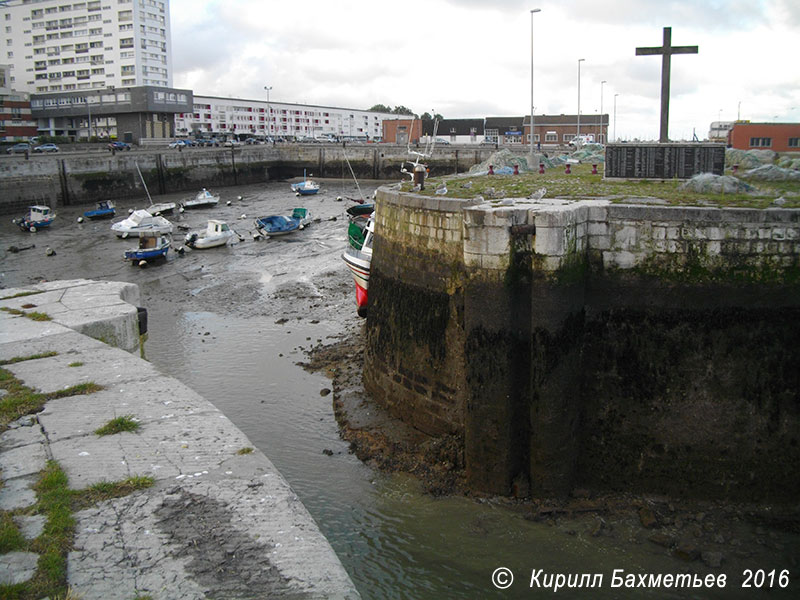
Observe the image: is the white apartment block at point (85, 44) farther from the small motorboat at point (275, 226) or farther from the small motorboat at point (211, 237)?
the small motorboat at point (211, 237)

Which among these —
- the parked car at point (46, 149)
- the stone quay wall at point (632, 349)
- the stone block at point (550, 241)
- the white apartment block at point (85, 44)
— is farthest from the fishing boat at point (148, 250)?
the white apartment block at point (85, 44)

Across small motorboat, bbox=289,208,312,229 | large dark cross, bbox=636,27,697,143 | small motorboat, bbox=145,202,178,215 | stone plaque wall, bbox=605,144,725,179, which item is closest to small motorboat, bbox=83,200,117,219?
small motorboat, bbox=145,202,178,215

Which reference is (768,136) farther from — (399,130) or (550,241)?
(399,130)

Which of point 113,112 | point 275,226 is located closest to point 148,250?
point 275,226

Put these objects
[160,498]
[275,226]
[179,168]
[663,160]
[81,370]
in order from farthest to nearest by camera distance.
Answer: [179,168] < [275,226] < [663,160] < [81,370] < [160,498]

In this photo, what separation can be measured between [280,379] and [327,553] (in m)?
11.8

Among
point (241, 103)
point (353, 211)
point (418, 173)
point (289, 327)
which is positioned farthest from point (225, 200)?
point (241, 103)

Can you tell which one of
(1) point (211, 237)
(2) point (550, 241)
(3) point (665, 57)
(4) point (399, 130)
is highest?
(4) point (399, 130)

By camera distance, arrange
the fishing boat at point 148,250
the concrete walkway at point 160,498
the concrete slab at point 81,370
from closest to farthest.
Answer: the concrete walkway at point 160,498
the concrete slab at point 81,370
the fishing boat at point 148,250

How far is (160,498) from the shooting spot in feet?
16.7

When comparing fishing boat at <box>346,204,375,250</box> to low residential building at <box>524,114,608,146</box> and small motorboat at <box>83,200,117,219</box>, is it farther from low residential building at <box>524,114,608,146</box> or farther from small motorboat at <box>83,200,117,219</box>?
low residential building at <box>524,114,608,146</box>

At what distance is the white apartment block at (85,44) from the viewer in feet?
294

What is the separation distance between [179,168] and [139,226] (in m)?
24.8

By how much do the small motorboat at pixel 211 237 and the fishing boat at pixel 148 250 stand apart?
206 cm
